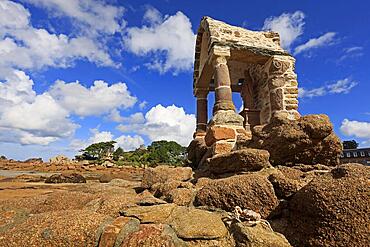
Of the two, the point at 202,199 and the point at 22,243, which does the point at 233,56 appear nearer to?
the point at 202,199

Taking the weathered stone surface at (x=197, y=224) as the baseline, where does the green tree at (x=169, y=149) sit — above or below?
above

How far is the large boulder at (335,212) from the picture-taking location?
1.94 m

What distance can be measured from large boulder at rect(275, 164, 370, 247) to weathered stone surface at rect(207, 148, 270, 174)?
967 millimetres

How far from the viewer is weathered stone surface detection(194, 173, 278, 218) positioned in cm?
251

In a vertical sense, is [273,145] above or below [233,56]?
below

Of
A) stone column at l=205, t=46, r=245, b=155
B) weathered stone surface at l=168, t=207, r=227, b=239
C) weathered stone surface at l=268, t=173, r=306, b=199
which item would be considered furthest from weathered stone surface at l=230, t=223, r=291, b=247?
stone column at l=205, t=46, r=245, b=155

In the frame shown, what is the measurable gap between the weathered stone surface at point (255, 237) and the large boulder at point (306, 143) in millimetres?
1720

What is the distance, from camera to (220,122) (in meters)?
6.01

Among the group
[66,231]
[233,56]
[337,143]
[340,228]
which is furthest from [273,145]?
[233,56]

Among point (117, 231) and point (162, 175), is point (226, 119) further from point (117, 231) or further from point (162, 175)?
point (117, 231)

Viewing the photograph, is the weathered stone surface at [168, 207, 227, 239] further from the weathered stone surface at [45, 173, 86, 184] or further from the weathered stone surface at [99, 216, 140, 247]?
the weathered stone surface at [45, 173, 86, 184]

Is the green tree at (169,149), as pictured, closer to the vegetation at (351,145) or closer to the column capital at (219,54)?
the column capital at (219,54)

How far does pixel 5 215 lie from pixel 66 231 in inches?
43.9

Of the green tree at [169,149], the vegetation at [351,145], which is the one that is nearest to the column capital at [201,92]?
the green tree at [169,149]
